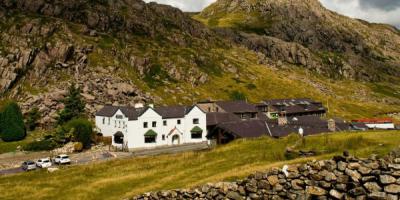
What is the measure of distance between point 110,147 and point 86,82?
238 feet

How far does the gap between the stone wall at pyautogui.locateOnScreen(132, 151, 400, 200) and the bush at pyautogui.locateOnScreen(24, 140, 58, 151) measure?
104298 mm

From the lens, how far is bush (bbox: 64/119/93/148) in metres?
123

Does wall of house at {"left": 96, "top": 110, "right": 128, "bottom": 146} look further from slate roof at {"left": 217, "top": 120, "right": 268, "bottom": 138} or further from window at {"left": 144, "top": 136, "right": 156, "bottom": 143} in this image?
slate roof at {"left": 217, "top": 120, "right": 268, "bottom": 138}

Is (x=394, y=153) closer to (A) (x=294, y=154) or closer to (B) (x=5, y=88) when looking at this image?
(A) (x=294, y=154)

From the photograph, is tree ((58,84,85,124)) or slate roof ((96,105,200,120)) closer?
slate roof ((96,105,200,120))

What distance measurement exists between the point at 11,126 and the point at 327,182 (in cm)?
13340

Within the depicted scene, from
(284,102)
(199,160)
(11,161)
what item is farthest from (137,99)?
(199,160)

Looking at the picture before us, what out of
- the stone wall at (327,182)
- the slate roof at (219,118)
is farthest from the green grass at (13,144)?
the stone wall at (327,182)

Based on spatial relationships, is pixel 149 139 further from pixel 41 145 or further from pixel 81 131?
pixel 41 145

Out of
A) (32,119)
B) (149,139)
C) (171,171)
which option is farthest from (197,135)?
(171,171)

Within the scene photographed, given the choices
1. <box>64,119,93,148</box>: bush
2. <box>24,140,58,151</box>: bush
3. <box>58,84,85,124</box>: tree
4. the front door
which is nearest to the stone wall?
<box>64,119,93,148</box>: bush

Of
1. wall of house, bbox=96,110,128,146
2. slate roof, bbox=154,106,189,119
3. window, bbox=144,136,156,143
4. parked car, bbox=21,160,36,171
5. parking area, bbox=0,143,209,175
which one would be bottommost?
parked car, bbox=21,160,36,171

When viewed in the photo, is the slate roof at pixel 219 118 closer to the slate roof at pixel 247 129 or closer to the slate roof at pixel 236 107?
the slate roof at pixel 236 107

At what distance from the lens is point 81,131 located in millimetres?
123188
